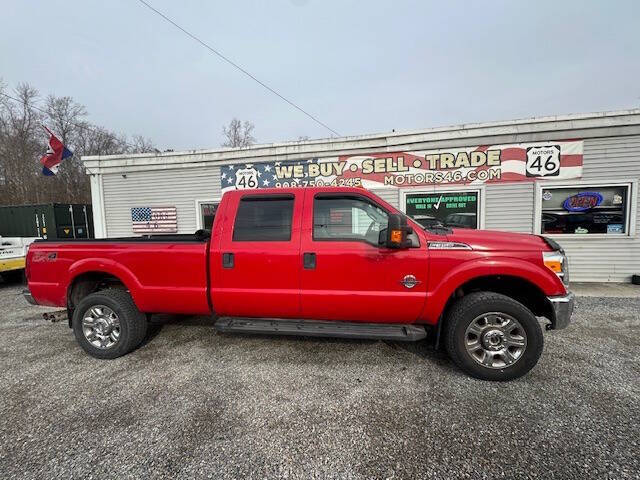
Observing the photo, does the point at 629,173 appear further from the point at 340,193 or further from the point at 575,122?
the point at 340,193

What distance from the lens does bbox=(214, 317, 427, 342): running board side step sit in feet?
10.3

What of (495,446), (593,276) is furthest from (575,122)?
(495,446)

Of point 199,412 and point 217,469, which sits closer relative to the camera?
point 217,469

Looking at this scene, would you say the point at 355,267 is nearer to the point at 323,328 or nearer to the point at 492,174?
the point at 323,328

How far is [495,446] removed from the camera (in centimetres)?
221

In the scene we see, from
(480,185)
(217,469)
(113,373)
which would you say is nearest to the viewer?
(217,469)

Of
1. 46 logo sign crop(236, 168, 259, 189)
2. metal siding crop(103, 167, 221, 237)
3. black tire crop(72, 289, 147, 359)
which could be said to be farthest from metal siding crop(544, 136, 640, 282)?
metal siding crop(103, 167, 221, 237)

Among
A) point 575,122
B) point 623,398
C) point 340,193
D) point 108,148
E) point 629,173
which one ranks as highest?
point 108,148

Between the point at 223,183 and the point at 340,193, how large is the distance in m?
6.60

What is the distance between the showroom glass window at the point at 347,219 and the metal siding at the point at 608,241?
646 cm

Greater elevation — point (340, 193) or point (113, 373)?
point (340, 193)

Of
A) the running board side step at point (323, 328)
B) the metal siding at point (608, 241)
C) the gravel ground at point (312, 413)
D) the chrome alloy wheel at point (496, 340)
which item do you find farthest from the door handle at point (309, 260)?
the metal siding at point (608, 241)

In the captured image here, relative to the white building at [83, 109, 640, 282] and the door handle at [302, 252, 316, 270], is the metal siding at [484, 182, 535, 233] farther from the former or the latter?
the door handle at [302, 252, 316, 270]

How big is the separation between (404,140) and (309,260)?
5.87 m
